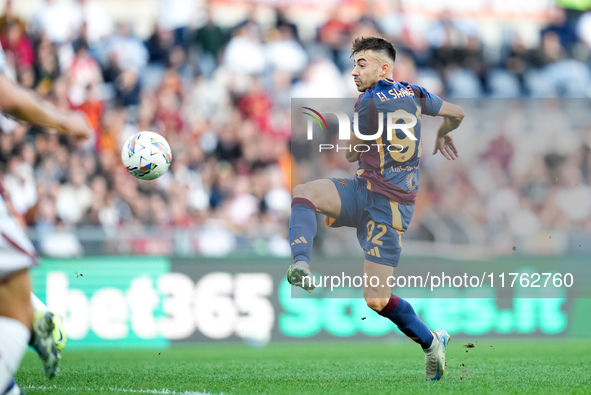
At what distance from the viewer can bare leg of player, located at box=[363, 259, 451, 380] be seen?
6672 mm

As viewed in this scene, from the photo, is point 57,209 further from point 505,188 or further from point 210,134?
point 505,188

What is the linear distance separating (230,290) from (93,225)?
2.16 metres

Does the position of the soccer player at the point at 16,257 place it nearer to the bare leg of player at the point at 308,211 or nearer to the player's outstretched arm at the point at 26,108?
the player's outstretched arm at the point at 26,108

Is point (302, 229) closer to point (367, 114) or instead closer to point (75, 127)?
point (367, 114)

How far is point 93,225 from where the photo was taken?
12070 mm

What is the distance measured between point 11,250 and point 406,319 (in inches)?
135

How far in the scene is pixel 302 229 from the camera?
6.71 m

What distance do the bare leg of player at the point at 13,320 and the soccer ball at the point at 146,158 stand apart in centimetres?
246

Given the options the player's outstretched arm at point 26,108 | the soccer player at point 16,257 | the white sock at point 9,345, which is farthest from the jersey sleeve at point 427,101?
the white sock at point 9,345

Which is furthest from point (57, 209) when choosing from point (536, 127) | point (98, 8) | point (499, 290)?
point (536, 127)

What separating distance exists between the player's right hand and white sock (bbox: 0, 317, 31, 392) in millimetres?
1037

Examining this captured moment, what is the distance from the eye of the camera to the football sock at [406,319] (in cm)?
675

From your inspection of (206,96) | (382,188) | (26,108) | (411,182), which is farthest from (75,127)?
(206,96)

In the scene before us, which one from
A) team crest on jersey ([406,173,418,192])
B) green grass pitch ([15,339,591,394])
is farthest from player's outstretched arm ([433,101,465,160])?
green grass pitch ([15,339,591,394])
